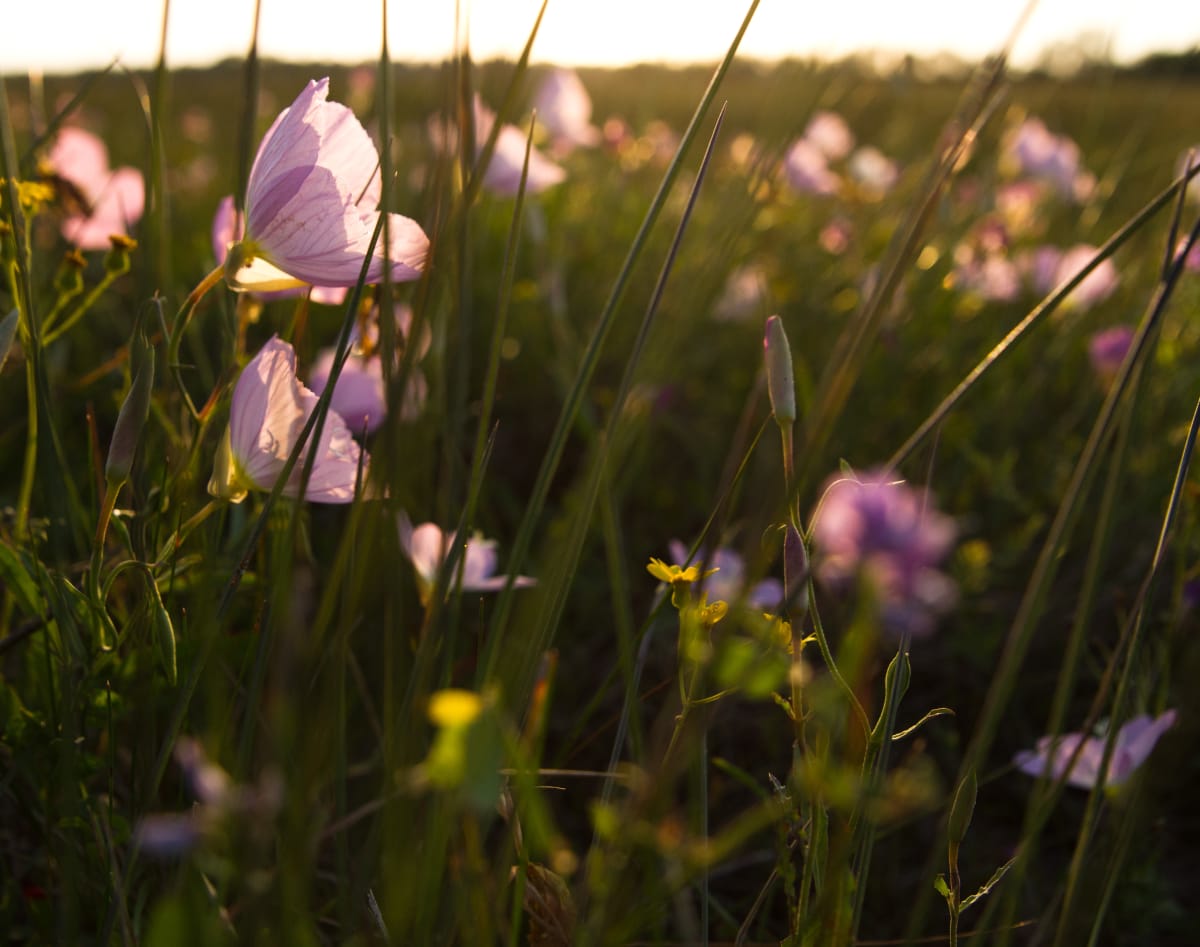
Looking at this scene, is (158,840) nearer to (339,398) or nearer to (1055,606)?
(339,398)

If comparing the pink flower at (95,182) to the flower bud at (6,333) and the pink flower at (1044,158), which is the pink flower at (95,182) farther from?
the pink flower at (1044,158)

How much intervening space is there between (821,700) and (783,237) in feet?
7.38

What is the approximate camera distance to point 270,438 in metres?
0.62

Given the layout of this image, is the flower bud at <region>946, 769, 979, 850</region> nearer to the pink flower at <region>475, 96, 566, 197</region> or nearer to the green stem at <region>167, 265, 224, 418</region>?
the green stem at <region>167, 265, 224, 418</region>

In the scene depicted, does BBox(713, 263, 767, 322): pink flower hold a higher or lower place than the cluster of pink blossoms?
lower

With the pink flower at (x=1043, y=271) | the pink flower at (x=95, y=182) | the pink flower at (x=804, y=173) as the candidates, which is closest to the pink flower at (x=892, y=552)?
the pink flower at (x=95, y=182)

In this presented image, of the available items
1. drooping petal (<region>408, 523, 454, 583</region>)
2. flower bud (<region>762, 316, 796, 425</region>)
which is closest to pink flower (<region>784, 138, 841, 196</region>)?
drooping petal (<region>408, 523, 454, 583</region>)

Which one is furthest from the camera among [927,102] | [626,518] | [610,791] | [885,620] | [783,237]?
[927,102]

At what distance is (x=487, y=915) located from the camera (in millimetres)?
421

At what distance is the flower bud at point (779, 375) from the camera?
514 mm

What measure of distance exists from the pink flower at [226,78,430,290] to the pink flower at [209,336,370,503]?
5 centimetres

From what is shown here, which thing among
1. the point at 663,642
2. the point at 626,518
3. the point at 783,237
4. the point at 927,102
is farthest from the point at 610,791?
the point at 927,102

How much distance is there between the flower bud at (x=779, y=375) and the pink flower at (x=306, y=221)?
20 cm

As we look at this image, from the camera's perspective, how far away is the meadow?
41 cm
